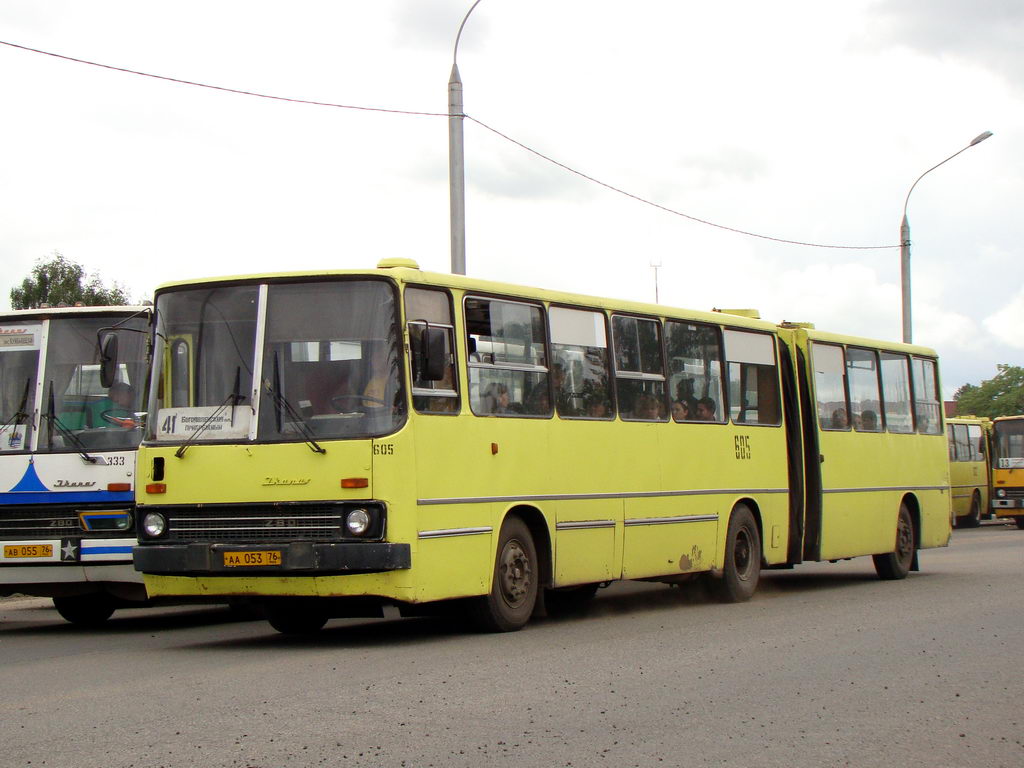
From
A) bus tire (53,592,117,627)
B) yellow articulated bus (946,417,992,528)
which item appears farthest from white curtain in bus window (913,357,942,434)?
yellow articulated bus (946,417,992,528)

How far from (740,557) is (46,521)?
23.4 ft

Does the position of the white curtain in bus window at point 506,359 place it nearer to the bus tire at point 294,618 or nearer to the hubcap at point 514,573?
the hubcap at point 514,573

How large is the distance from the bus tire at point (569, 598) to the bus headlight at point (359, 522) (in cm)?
463

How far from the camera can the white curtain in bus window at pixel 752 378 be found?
54.4 feet

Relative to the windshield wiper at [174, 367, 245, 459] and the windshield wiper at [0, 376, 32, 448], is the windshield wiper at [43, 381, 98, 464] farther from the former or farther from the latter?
the windshield wiper at [174, 367, 245, 459]

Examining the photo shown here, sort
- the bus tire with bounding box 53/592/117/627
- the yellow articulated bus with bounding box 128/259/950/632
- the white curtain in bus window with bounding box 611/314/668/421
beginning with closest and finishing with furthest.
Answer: the yellow articulated bus with bounding box 128/259/950/632, the white curtain in bus window with bounding box 611/314/668/421, the bus tire with bounding box 53/592/117/627

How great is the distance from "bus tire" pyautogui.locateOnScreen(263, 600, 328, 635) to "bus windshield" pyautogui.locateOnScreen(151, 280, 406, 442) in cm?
169

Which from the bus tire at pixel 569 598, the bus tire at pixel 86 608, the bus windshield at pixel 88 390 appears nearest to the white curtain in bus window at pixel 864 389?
the bus tire at pixel 569 598

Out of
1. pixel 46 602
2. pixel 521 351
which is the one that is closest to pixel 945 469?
pixel 521 351

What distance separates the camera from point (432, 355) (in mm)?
11336

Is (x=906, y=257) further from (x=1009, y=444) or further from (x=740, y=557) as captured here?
(x=740, y=557)

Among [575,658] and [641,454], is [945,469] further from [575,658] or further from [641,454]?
[575,658]

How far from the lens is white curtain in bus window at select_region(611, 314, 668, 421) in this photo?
570 inches

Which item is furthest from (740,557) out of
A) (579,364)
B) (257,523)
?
(257,523)
